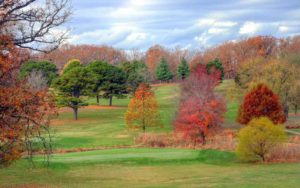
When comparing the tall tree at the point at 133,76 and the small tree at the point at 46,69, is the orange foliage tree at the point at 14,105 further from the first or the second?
the tall tree at the point at 133,76

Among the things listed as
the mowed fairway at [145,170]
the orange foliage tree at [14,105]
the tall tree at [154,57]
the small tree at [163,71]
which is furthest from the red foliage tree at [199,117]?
the tall tree at [154,57]

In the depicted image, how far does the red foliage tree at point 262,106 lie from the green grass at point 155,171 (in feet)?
60.9

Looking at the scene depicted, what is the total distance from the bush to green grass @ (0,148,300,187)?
4.23 feet

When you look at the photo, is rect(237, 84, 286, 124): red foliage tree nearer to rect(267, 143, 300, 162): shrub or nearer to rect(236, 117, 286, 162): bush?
rect(267, 143, 300, 162): shrub

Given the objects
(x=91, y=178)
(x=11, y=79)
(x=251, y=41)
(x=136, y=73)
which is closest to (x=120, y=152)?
(x=91, y=178)

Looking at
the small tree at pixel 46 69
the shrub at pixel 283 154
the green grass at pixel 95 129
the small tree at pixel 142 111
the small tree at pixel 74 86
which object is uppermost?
the small tree at pixel 46 69

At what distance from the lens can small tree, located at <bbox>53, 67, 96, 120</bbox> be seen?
72625 mm

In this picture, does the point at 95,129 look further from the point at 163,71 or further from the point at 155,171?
the point at 163,71

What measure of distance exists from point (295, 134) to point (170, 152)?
23.3 metres

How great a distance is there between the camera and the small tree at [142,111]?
59406mm

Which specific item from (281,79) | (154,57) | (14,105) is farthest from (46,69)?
(154,57)

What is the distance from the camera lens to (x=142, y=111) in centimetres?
5991

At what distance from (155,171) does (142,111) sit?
2876cm

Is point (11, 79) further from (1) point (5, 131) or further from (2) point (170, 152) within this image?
(2) point (170, 152)
